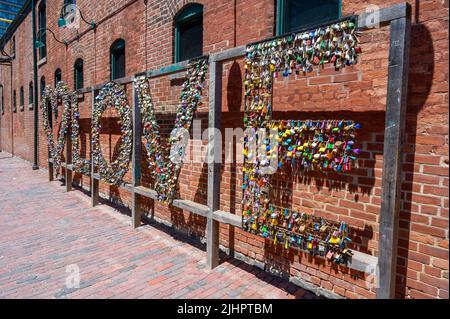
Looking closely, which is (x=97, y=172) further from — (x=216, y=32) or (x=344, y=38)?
(x=344, y=38)

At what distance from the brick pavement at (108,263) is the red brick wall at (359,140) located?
0.41m

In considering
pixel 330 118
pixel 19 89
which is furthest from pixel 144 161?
pixel 19 89

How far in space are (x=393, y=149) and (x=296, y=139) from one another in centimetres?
96

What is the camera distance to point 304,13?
3.46m

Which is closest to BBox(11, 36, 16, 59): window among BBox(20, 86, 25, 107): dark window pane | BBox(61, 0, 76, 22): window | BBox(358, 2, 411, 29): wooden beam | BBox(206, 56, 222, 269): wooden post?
BBox(20, 86, 25, 107): dark window pane

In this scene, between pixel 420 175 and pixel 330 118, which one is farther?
pixel 330 118

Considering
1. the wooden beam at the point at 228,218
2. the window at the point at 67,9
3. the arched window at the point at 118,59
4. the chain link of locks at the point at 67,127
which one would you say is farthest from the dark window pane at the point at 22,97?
the wooden beam at the point at 228,218

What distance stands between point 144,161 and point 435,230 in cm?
478

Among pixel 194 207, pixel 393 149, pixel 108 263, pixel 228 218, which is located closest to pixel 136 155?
pixel 194 207

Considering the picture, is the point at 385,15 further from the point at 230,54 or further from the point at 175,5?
the point at 175,5

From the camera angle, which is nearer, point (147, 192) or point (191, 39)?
point (191, 39)

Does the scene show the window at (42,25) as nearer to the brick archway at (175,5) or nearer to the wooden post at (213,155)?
the brick archway at (175,5)

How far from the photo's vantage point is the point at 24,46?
15.7 meters

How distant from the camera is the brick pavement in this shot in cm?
335
